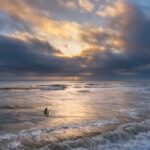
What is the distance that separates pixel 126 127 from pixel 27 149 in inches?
286

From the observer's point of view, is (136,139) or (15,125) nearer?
(136,139)

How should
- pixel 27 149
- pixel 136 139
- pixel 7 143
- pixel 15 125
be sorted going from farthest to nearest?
1. pixel 15 125
2. pixel 136 139
3. pixel 7 143
4. pixel 27 149

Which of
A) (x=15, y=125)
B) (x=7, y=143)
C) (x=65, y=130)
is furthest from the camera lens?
(x=15, y=125)

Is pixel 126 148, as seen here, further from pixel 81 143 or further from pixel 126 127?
pixel 126 127

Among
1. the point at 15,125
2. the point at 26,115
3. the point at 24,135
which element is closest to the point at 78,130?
the point at 24,135

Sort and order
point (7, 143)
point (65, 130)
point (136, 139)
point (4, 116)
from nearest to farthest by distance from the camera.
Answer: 1. point (7, 143)
2. point (136, 139)
3. point (65, 130)
4. point (4, 116)

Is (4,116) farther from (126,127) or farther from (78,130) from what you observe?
(126,127)

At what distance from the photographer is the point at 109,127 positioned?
16875 mm

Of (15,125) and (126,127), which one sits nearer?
(126,127)

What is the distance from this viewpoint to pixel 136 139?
13867 mm

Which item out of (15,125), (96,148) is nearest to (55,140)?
(96,148)

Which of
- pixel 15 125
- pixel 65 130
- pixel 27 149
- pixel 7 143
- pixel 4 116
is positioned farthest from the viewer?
pixel 4 116

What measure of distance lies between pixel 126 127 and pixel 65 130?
4015 mm

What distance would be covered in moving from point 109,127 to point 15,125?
6600 mm
